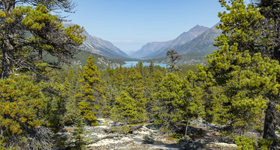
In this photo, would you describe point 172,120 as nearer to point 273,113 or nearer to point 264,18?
point 273,113

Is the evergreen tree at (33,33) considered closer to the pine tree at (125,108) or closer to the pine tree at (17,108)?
the pine tree at (17,108)

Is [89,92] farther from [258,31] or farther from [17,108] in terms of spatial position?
[258,31]

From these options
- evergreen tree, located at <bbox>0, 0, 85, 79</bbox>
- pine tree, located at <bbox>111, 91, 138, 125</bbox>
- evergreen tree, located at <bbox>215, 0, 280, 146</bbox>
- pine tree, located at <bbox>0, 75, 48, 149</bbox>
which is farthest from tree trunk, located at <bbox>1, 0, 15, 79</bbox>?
pine tree, located at <bbox>111, 91, 138, 125</bbox>

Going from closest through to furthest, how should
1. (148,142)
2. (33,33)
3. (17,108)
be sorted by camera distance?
(17,108) → (33,33) → (148,142)

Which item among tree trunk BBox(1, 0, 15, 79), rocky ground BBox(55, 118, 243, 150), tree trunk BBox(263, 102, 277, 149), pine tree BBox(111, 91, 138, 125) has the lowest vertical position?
rocky ground BBox(55, 118, 243, 150)

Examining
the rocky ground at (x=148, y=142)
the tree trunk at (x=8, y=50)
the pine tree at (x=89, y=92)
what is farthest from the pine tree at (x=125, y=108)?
the tree trunk at (x=8, y=50)

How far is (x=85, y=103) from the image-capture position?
85.0 ft

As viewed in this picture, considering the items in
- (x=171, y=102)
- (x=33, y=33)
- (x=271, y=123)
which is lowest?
(x=171, y=102)

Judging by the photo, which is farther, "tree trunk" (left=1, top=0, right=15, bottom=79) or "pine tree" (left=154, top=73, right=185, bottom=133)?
"pine tree" (left=154, top=73, right=185, bottom=133)

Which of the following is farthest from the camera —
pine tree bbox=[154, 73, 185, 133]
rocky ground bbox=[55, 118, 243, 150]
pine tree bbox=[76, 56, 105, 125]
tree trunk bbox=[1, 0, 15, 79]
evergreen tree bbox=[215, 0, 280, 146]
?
pine tree bbox=[76, 56, 105, 125]

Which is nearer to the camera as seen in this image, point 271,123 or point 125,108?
point 271,123

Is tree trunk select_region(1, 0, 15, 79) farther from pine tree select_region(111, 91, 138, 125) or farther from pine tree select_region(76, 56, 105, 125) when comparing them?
pine tree select_region(76, 56, 105, 125)

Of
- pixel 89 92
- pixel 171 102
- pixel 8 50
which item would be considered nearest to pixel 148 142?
pixel 171 102

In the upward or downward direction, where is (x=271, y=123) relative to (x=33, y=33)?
downward
